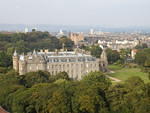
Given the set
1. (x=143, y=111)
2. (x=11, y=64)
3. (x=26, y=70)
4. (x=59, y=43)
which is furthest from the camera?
(x=59, y=43)

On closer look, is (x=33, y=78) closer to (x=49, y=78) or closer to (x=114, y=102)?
(x=49, y=78)

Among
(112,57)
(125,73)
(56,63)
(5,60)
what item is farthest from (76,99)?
(112,57)

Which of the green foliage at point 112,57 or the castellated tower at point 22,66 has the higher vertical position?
the castellated tower at point 22,66

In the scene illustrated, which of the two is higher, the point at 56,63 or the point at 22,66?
the point at 56,63

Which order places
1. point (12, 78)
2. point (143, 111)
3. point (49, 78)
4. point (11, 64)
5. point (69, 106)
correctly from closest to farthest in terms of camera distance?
point (143, 111)
point (69, 106)
point (12, 78)
point (49, 78)
point (11, 64)

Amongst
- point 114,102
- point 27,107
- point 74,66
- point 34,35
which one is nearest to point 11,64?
point 74,66

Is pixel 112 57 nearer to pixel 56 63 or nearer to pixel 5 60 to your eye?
pixel 56 63

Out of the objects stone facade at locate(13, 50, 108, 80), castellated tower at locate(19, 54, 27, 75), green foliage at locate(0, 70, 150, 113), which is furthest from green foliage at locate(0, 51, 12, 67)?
green foliage at locate(0, 70, 150, 113)

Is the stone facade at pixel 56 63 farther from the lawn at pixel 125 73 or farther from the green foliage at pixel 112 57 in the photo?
the green foliage at pixel 112 57

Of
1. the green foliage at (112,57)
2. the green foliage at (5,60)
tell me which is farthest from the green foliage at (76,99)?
the green foliage at (112,57)
